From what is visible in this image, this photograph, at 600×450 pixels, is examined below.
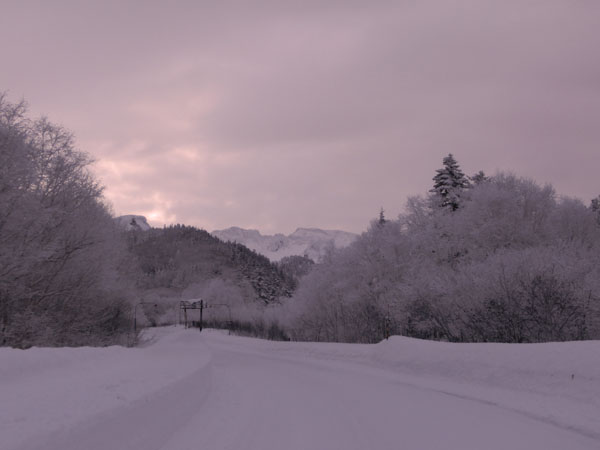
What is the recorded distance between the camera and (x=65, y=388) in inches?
305

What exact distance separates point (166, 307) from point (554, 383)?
532 feet

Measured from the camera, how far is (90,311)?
28.3m

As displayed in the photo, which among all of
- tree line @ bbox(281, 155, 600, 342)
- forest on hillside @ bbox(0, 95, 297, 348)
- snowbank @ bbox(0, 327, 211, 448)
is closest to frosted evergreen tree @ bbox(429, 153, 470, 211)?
tree line @ bbox(281, 155, 600, 342)

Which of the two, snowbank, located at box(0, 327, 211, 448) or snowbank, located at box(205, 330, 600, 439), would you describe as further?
snowbank, located at box(205, 330, 600, 439)

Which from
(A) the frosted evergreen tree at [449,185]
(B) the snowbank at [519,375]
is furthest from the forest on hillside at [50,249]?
(A) the frosted evergreen tree at [449,185]

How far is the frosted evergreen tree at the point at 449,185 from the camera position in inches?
1839

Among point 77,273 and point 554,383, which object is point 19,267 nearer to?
point 77,273

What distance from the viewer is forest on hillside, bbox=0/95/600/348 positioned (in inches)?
784

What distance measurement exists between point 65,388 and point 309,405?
17.8ft

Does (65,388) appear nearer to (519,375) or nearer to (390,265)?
(519,375)

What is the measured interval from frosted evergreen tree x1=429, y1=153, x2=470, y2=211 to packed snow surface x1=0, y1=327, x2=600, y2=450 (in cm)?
3268

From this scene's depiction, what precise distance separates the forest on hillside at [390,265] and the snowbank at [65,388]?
9076 millimetres

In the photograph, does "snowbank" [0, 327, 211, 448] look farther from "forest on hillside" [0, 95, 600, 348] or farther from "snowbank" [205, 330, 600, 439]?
"forest on hillside" [0, 95, 600, 348]

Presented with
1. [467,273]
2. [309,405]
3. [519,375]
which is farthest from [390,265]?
[309,405]
